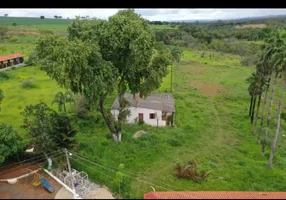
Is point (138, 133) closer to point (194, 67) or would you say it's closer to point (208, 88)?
point (208, 88)

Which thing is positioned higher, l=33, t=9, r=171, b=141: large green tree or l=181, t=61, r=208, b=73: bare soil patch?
l=33, t=9, r=171, b=141: large green tree

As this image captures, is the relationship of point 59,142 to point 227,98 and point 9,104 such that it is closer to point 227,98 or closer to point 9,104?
point 9,104

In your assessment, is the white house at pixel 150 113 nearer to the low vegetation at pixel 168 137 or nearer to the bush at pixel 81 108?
the low vegetation at pixel 168 137

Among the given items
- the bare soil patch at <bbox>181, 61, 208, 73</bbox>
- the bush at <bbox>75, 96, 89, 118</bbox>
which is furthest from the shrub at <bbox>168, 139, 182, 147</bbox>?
the bare soil patch at <bbox>181, 61, 208, 73</bbox>

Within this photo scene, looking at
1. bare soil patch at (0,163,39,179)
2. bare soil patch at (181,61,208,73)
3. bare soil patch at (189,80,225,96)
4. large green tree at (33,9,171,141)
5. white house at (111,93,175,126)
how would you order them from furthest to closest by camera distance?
bare soil patch at (181,61,208,73) < bare soil patch at (189,80,225,96) < white house at (111,93,175,126) < large green tree at (33,9,171,141) < bare soil patch at (0,163,39,179)

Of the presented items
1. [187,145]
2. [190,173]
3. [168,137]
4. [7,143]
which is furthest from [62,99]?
[190,173]

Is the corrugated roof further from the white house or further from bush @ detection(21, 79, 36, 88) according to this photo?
bush @ detection(21, 79, 36, 88)
